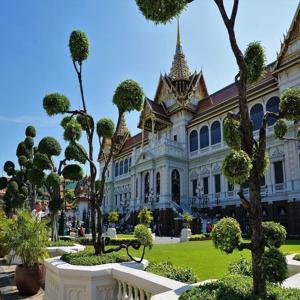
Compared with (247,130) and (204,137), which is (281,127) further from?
(204,137)

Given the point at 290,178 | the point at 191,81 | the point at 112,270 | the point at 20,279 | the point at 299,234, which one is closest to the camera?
the point at 112,270

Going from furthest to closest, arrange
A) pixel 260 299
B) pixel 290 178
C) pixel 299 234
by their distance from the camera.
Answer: pixel 290 178
pixel 299 234
pixel 260 299

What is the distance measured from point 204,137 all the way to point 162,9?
30983 mm

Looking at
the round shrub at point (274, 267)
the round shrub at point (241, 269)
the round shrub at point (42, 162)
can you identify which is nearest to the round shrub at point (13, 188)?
the round shrub at point (42, 162)

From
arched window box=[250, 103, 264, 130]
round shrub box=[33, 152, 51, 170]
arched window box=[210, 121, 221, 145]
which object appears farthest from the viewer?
arched window box=[210, 121, 221, 145]

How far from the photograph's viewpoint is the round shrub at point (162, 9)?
13.4 ft

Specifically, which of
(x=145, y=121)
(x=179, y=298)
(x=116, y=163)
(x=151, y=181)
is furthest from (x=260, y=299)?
(x=116, y=163)

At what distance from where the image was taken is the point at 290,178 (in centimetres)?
2405

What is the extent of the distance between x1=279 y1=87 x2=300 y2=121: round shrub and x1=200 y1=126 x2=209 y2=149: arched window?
30.3 meters

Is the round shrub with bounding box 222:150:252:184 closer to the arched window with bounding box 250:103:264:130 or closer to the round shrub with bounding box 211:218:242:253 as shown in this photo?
the round shrub with bounding box 211:218:242:253

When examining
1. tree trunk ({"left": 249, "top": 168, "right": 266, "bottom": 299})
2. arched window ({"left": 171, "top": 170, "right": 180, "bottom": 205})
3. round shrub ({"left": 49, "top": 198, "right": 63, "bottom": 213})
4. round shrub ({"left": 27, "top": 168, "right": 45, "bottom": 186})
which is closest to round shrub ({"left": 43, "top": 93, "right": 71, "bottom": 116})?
tree trunk ({"left": 249, "top": 168, "right": 266, "bottom": 299})

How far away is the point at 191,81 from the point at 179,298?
38018 mm

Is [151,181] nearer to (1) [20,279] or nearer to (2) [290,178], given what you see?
(2) [290,178]

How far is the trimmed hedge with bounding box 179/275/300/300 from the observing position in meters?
3.12
